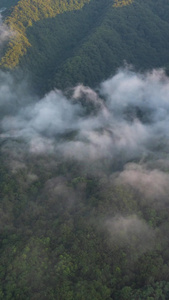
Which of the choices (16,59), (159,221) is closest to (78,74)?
(16,59)

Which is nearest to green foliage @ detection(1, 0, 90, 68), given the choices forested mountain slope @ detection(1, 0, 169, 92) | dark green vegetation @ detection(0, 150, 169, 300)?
forested mountain slope @ detection(1, 0, 169, 92)

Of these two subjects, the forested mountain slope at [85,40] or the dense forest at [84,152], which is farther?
the forested mountain slope at [85,40]

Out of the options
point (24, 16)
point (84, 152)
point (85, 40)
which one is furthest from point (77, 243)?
point (24, 16)

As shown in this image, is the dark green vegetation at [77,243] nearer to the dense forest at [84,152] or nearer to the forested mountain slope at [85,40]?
the dense forest at [84,152]

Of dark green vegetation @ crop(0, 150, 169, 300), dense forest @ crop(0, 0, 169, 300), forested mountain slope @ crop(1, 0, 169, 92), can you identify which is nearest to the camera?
dark green vegetation @ crop(0, 150, 169, 300)

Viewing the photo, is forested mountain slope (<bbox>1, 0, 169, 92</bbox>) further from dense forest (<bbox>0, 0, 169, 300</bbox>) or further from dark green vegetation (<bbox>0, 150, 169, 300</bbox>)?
dark green vegetation (<bbox>0, 150, 169, 300</bbox>)

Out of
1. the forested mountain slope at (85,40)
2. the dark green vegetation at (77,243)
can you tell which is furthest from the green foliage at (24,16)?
the dark green vegetation at (77,243)
